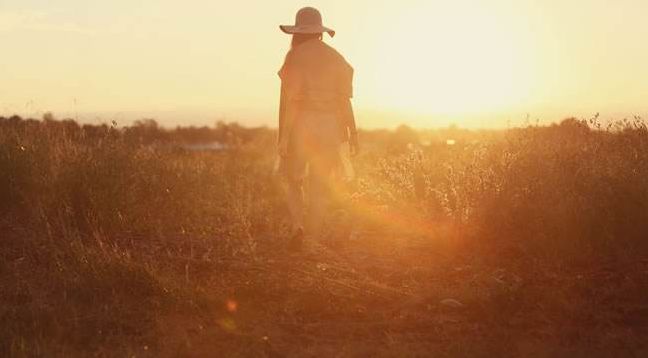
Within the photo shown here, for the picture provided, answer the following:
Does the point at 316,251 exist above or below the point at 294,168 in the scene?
below

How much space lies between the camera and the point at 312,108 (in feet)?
29.4

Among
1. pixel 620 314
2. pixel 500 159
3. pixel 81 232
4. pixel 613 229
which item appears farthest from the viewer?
pixel 500 159

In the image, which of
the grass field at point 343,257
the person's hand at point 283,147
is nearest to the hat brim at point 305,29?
the person's hand at point 283,147

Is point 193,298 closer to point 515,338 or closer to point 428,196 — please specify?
point 515,338

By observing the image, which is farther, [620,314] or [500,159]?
[500,159]

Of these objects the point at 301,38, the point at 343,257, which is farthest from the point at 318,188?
the point at 301,38

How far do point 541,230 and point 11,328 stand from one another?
513 centimetres

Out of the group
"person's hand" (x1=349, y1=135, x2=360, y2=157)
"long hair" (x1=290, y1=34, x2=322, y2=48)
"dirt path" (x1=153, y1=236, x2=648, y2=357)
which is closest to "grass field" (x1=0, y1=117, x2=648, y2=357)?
"dirt path" (x1=153, y1=236, x2=648, y2=357)

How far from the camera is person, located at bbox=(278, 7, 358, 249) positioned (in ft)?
29.2

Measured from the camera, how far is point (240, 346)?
6.10m

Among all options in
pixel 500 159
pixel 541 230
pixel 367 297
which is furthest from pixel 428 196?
pixel 367 297

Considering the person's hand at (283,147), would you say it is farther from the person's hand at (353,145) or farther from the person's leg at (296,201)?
the person's hand at (353,145)

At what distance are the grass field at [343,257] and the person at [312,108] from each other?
48cm

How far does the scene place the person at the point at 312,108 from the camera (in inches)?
350
